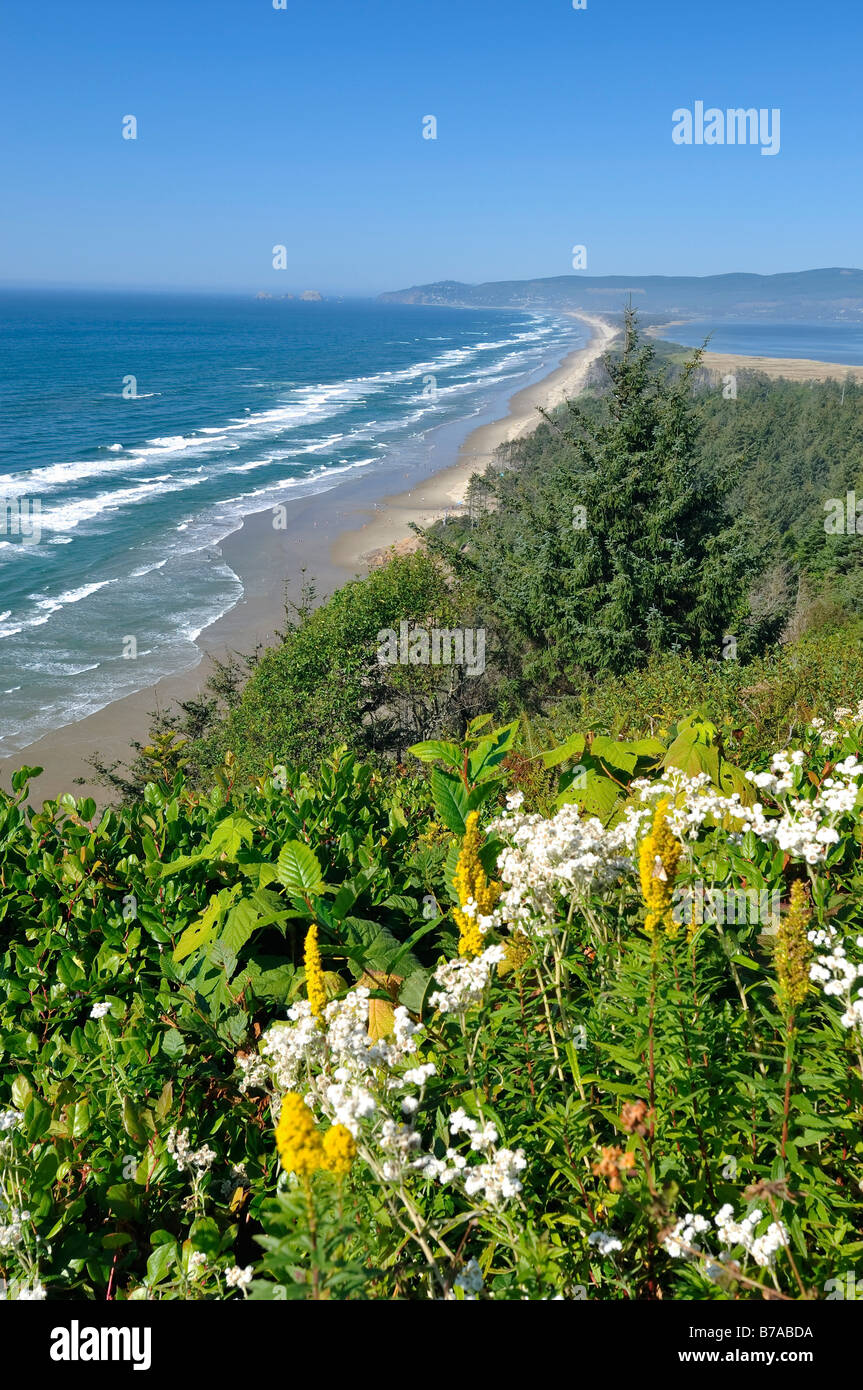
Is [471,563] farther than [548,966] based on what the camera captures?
Yes

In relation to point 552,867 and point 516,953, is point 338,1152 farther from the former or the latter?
point 552,867

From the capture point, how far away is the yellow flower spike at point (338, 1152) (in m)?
1.35

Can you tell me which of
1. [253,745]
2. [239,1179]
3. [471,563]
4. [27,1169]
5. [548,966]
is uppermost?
[471,563]

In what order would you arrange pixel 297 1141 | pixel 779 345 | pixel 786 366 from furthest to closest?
pixel 779 345 → pixel 786 366 → pixel 297 1141

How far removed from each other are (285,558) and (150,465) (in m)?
20.6

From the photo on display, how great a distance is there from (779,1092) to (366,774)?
2602 mm

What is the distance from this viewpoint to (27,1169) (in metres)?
1.96

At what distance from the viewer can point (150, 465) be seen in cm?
5397

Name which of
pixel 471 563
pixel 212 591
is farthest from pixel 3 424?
pixel 471 563

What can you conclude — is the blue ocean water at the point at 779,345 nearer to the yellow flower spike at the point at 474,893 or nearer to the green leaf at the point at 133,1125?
the yellow flower spike at the point at 474,893

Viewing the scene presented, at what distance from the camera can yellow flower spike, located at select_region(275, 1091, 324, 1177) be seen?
4.25ft

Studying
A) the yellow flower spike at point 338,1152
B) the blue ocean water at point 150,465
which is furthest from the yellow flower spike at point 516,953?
the blue ocean water at point 150,465

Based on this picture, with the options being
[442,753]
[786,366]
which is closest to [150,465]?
[442,753]
